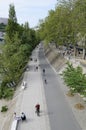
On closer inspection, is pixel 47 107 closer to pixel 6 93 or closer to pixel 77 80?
pixel 77 80

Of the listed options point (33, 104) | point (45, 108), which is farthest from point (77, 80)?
point (33, 104)

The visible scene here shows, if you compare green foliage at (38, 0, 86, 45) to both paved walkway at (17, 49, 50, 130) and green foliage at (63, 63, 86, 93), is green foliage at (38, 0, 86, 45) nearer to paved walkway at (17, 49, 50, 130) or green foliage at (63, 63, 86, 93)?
paved walkway at (17, 49, 50, 130)

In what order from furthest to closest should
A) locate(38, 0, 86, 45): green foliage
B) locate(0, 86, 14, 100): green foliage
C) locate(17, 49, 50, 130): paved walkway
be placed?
locate(38, 0, 86, 45): green foliage < locate(0, 86, 14, 100): green foliage < locate(17, 49, 50, 130): paved walkway

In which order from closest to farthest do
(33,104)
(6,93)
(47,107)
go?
(47,107)
(33,104)
(6,93)

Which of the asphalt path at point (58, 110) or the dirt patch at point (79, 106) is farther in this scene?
the dirt patch at point (79, 106)

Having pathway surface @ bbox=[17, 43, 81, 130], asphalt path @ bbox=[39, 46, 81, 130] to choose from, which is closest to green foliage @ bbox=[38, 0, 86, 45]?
pathway surface @ bbox=[17, 43, 81, 130]

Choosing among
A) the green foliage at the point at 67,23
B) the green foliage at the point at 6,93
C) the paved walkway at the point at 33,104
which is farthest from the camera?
the green foliage at the point at 67,23

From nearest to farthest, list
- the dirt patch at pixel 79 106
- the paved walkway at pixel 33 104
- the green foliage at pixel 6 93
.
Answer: the paved walkway at pixel 33 104
the dirt patch at pixel 79 106
the green foliage at pixel 6 93

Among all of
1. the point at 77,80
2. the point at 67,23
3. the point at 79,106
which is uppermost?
the point at 67,23

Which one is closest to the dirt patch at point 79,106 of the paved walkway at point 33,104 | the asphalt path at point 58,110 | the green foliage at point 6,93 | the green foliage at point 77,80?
the asphalt path at point 58,110

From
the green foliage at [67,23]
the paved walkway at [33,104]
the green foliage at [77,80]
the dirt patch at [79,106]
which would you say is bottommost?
the paved walkway at [33,104]

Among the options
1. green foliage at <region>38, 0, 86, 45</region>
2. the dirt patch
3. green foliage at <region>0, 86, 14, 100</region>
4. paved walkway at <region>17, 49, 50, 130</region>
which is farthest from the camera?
green foliage at <region>38, 0, 86, 45</region>

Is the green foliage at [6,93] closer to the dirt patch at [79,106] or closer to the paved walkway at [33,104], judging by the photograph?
the paved walkway at [33,104]

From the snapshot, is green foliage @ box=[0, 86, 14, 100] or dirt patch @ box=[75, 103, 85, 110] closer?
dirt patch @ box=[75, 103, 85, 110]
